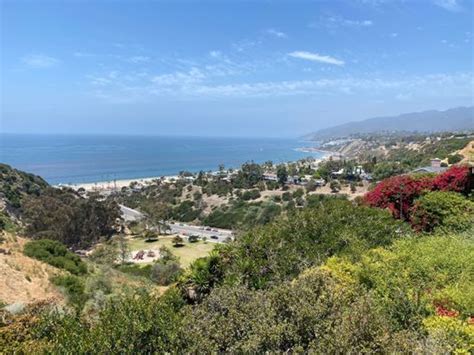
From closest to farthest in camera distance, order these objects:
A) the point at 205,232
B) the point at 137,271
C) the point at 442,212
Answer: the point at 442,212
the point at 137,271
the point at 205,232

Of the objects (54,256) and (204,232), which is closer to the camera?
(54,256)

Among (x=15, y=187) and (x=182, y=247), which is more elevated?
(x=15, y=187)

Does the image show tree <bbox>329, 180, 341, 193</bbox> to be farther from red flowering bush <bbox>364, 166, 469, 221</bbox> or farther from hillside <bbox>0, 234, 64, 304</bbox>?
hillside <bbox>0, 234, 64, 304</bbox>

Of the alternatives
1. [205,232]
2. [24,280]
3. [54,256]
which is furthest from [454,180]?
[205,232]

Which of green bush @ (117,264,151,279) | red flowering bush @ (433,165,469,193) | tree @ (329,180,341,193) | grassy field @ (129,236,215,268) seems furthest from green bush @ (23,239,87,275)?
tree @ (329,180,341,193)

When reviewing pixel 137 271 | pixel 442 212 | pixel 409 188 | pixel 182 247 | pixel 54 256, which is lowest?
pixel 182 247

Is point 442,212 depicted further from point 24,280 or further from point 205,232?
point 205,232
